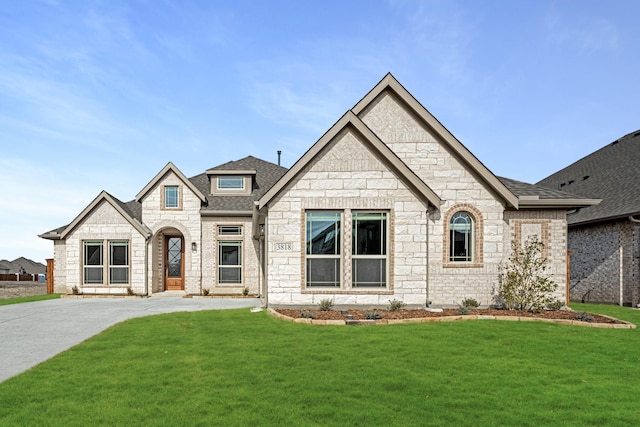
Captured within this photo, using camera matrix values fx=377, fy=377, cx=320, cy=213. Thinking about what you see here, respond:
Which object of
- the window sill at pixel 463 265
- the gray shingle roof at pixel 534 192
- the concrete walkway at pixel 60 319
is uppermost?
the gray shingle roof at pixel 534 192

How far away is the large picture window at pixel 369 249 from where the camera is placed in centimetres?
1284

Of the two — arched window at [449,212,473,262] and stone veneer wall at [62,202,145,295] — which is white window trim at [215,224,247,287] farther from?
arched window at [449,212,473,262]

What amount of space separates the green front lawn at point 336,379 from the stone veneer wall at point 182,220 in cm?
987

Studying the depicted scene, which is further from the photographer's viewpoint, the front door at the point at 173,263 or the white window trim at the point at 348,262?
the front door at the point at 173,263

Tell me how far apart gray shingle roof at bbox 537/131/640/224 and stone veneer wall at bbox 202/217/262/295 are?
16.8 m

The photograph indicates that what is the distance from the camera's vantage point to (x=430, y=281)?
13562 mm

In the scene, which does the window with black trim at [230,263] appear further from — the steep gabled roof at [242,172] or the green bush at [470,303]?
the green bush at [470,303]

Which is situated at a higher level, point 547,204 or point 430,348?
point 547,204

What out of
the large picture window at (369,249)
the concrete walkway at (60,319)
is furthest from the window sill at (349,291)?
the concrete walkway at (60,319)

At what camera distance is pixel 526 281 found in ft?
43.6

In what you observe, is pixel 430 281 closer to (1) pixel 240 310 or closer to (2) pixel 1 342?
(1) pixel 240 310

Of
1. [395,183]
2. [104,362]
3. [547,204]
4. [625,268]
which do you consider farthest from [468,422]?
[625,268]

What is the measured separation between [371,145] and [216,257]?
11.0 m

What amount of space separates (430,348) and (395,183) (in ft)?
19.9
